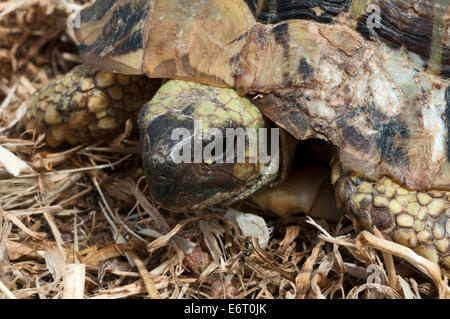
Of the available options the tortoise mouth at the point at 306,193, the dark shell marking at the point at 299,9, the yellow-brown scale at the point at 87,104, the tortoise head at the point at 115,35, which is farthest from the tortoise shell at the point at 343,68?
the yellow-brown scale at the point at 87,104

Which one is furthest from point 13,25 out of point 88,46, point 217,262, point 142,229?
point 217,262

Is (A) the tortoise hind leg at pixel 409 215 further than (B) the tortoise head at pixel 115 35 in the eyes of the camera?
No

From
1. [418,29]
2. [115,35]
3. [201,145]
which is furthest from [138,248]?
[418,29]

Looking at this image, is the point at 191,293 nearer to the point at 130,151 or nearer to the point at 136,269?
the point at 136,269

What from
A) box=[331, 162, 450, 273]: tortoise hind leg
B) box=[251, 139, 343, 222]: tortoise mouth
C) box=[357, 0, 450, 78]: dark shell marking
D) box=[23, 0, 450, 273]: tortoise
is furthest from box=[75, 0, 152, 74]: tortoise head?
box=[331, 162, 450, 273]: tortoise hind leg

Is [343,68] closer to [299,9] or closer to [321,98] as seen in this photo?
[321,98]

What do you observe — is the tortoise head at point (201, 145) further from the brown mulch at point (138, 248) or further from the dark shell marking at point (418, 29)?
the dark shell marking at point (418, 29)

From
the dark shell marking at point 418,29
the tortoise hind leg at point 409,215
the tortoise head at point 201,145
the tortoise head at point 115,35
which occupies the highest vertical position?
the dark shell marking at point 418,29
